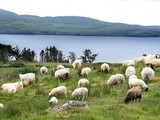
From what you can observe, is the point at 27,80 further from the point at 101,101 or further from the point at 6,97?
the point at 101,101

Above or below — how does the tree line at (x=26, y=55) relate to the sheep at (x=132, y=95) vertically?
below

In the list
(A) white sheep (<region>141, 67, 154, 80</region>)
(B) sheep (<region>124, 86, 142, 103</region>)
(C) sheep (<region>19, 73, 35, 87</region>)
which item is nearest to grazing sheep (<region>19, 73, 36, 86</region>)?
(C) sheep (<region>19, 73, 35, 87</region>)

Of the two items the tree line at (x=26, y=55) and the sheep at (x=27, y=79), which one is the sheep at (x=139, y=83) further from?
the tree line at (x=26, y=55)

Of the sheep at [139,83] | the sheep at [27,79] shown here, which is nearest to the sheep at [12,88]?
the sheep at [27,79]

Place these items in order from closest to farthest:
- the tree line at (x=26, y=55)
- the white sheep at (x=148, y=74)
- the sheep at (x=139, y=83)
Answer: the sheep at (x=139, y=83)
the white sheep at (x=148, y=74)
the tree line at (x=26, y=55)

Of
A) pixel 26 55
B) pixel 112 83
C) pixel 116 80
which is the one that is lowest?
pixel 26 55

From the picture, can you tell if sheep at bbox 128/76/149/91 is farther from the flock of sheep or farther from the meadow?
the meadow

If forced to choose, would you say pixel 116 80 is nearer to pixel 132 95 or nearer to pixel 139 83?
pixel 139 83

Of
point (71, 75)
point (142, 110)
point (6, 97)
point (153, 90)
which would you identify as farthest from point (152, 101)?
point (71, 75)

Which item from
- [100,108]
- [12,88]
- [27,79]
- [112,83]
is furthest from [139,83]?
[27,79]

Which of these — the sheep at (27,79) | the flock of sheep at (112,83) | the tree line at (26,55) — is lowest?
the tree line at (26,55)

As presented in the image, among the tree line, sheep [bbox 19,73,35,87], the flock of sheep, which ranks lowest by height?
the tree line

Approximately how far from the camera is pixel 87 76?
3266cm

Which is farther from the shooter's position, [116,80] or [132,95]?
[116,80]
